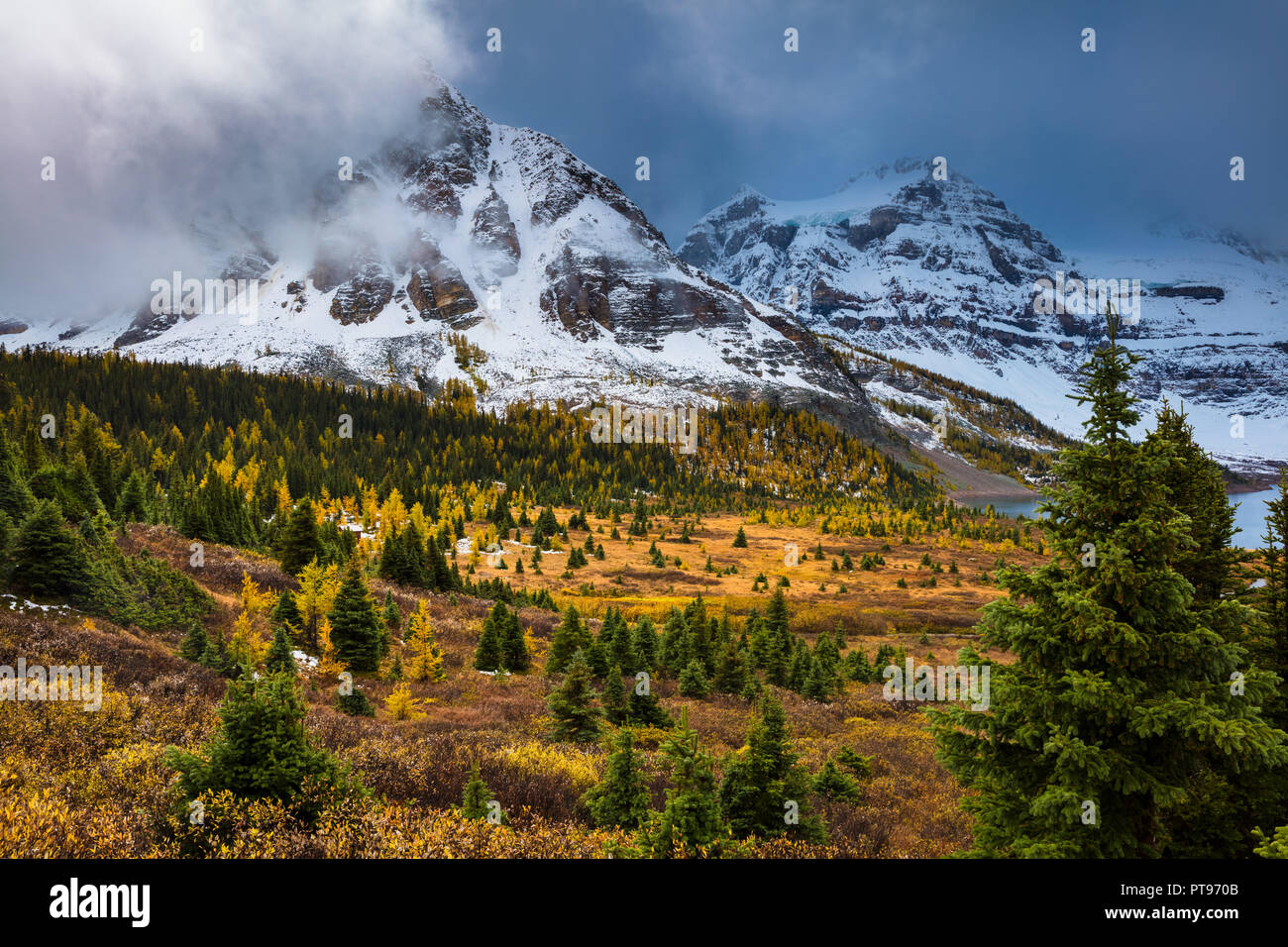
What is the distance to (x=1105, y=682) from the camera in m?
7.20

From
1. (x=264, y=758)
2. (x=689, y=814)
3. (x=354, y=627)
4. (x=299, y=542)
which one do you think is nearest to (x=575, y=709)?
(x=689, y=814)

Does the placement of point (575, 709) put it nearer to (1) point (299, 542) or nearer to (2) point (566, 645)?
(2) point (566, 645)

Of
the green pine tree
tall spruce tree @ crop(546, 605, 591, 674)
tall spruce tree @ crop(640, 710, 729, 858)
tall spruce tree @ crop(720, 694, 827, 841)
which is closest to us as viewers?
tall spruce tree @ crop(640, 710, 729, 858)

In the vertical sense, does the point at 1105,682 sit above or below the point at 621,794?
above

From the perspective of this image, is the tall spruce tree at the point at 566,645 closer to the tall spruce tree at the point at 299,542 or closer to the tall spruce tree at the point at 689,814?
the tall spruce tree at the point at 299,542

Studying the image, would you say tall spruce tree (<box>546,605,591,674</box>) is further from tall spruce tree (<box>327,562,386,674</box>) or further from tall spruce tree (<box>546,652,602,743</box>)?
tall spruce tree (<box>546,652,602,743</box>)

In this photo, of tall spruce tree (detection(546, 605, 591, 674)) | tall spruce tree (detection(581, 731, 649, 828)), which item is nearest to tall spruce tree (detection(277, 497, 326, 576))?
tall spruce tree (detection(546, 605, 591, 674))

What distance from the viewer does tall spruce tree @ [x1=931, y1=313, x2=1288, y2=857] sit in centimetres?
712

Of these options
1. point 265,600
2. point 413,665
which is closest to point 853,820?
point 413,665

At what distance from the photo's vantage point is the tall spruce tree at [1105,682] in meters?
7.12

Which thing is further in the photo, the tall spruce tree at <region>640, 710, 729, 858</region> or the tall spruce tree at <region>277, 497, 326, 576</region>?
the tall spruce tree at <region>277, 497, 326, 576</region>

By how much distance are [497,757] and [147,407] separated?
469 feet

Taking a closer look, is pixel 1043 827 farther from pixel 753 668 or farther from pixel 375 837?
pixel 753 668

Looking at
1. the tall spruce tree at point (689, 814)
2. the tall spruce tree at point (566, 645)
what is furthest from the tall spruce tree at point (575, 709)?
the tall spruce tree at point (566, 645)
